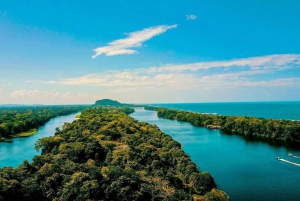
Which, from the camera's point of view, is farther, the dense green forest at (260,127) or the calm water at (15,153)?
the dense green forest at (260,127)

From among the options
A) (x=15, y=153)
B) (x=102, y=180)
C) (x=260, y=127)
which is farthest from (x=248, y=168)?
(x=15, y=153)

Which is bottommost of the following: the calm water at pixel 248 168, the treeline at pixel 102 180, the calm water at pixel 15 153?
the calm water at pixel 15 153

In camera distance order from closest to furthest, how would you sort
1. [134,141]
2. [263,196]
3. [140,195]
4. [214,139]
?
[140,195], [263,196], [134,141], [214,139]

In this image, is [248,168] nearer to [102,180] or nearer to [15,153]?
[102,180]

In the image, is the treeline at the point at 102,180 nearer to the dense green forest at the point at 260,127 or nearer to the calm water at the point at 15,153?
the calm water at the point at 15,153

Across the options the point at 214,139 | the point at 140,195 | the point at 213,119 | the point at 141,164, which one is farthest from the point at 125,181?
the point at 213,119

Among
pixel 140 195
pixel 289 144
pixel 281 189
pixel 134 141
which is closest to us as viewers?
pixel 140 195

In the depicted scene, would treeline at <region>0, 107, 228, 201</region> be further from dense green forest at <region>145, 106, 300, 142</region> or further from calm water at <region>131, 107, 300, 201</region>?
dense green forest at <region>145, 106, 300, 142</region>

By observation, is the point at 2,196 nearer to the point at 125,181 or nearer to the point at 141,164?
the point at 125,181

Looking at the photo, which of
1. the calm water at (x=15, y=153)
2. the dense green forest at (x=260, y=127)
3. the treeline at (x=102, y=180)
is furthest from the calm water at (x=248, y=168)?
the calm water at (x=15, y=153)
